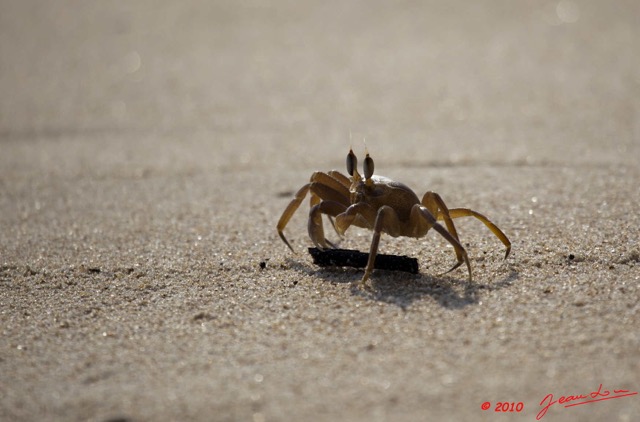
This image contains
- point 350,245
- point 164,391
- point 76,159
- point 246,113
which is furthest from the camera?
point 246,113

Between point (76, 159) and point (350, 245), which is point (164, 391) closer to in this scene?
point (350, 245)

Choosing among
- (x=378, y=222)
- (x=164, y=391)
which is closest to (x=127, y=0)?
(x=378, y=222)

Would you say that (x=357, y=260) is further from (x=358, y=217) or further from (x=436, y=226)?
(x=436, y=226)
